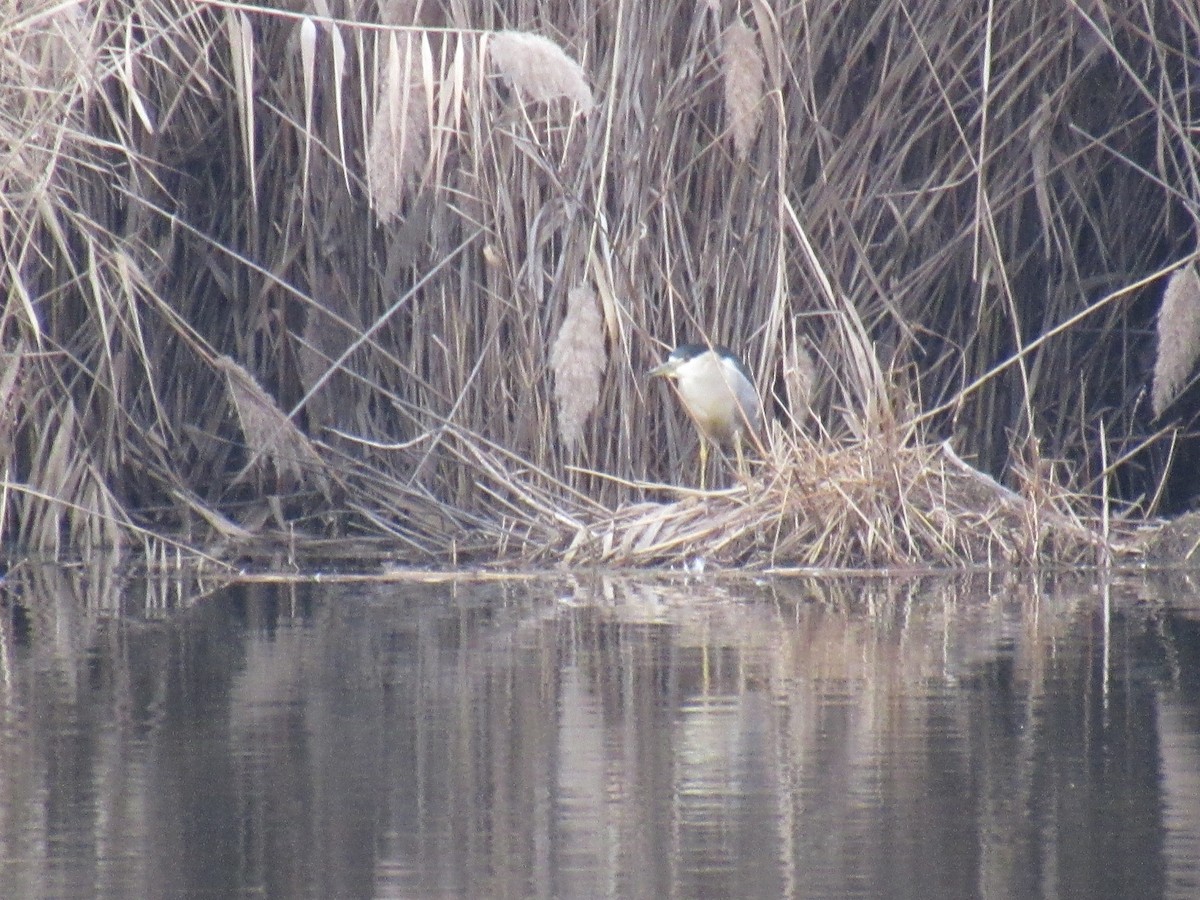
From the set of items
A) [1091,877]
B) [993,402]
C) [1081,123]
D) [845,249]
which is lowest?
[1091,877]

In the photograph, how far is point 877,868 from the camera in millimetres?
2561

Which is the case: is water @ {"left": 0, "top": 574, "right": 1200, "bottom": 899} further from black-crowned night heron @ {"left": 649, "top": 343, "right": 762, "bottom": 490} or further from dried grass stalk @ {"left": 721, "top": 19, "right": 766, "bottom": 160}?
dried grass stalk @ {"left": 721, "top": 19, "right": 766, "bottom": 160}

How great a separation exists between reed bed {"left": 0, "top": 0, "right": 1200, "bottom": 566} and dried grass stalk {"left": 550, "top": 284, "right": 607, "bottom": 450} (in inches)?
0.4

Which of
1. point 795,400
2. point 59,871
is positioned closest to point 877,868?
point 59,871

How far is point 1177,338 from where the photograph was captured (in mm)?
5613

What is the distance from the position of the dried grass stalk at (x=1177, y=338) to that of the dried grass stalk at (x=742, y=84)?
51.6 inches

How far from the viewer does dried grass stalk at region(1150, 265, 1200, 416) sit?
18.4 ft

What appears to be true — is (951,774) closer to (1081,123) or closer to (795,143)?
(795,143)

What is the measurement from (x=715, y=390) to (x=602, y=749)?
251 cm

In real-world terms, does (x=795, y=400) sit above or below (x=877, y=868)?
above

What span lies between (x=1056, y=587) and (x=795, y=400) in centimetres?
109

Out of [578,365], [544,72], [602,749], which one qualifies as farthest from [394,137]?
[602,749]

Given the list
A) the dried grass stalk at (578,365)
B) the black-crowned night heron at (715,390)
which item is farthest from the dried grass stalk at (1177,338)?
the dried grass stalk at (578,365)

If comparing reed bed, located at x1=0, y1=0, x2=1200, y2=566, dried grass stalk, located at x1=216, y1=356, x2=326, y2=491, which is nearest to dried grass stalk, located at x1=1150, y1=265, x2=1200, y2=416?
reed bed, located at x1=0, y1=0, x2=1200, y2=566
